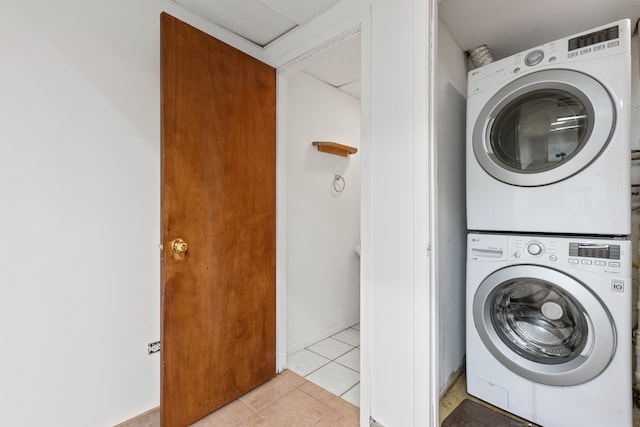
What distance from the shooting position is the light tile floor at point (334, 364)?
5.97 feet

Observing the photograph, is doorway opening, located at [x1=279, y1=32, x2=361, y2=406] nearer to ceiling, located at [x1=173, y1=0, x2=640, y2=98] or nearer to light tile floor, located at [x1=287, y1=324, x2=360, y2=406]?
light tile floor, located at [x1=287, y1=324, x2=360, y2=406]

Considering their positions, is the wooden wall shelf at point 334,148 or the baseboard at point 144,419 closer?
the baseboard at point 144,419

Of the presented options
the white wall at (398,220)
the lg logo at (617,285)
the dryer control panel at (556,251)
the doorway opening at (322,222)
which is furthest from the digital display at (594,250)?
the doorway opening at (322,222)

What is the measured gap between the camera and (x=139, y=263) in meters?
1.50

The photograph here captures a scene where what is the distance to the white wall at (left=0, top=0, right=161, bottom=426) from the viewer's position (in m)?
1.18

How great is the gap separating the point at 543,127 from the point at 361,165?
1.00 metres

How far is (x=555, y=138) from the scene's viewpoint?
4.85ft

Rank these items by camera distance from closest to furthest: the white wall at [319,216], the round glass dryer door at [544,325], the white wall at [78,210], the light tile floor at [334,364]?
the white wall at [78,210]
the round glass dryer door at [544,325]
the light tile floor at [334,364]
the white wall at [319,216]

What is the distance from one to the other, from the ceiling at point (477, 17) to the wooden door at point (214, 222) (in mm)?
223

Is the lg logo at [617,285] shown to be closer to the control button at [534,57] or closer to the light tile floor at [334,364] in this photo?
the control button at [534,57]

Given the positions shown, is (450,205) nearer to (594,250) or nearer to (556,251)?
(556,251)

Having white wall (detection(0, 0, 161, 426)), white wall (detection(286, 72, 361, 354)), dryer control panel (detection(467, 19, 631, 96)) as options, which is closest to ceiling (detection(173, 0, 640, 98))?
dryer control panel (detection(467, 19, 631, 96))

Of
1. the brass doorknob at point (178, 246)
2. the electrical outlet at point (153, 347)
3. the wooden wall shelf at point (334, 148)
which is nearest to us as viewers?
the brass doorknob at point (178, 246)

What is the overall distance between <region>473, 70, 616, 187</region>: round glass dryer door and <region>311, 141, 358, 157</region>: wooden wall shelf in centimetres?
112
